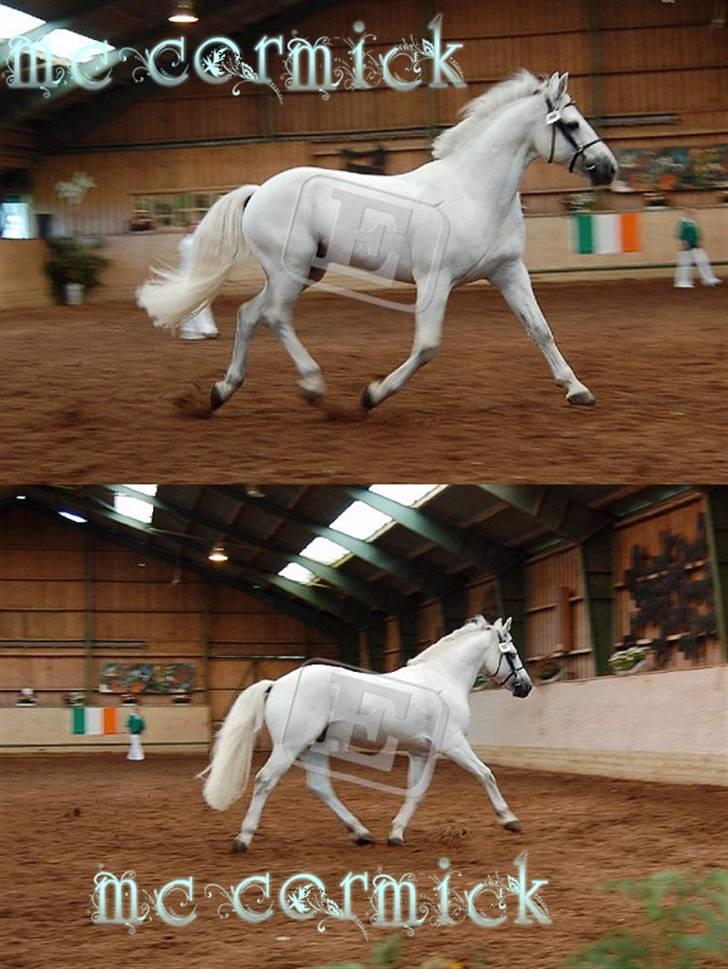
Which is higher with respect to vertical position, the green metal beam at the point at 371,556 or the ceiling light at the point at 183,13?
the ceiling light at the point at 183,13

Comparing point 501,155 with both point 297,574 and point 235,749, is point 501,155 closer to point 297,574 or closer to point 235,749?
point 297,574

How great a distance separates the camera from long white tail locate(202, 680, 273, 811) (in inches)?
210

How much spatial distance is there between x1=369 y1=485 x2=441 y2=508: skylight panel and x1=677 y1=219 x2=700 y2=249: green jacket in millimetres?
7565

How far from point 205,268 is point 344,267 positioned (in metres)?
0.61

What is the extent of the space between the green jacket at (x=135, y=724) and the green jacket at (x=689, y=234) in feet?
24.6

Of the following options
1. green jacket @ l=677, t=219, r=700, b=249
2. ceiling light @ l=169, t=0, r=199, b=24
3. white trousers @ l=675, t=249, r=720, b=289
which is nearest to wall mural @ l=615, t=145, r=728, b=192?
white trousers @ l=675, t=249, r=720, b=289

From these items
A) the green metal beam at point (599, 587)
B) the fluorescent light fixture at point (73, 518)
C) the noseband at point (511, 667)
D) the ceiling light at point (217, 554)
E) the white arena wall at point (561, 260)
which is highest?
the white arena wall at point (561, 260)

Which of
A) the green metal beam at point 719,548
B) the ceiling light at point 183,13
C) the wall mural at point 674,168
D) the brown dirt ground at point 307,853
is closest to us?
the brown dirt ground at point 307,853

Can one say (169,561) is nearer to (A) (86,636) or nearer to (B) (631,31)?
(A) (86,636)

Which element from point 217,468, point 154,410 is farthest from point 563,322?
point 217,468

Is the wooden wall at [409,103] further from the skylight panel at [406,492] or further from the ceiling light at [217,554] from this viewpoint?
the skylight panel at [406,492]

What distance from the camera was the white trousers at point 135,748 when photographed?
6.40 m

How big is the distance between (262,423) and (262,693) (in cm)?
119

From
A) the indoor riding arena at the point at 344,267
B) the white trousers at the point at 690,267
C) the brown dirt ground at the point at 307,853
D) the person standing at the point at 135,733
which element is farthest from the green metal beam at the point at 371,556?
the white trousers at the point at 690,267
